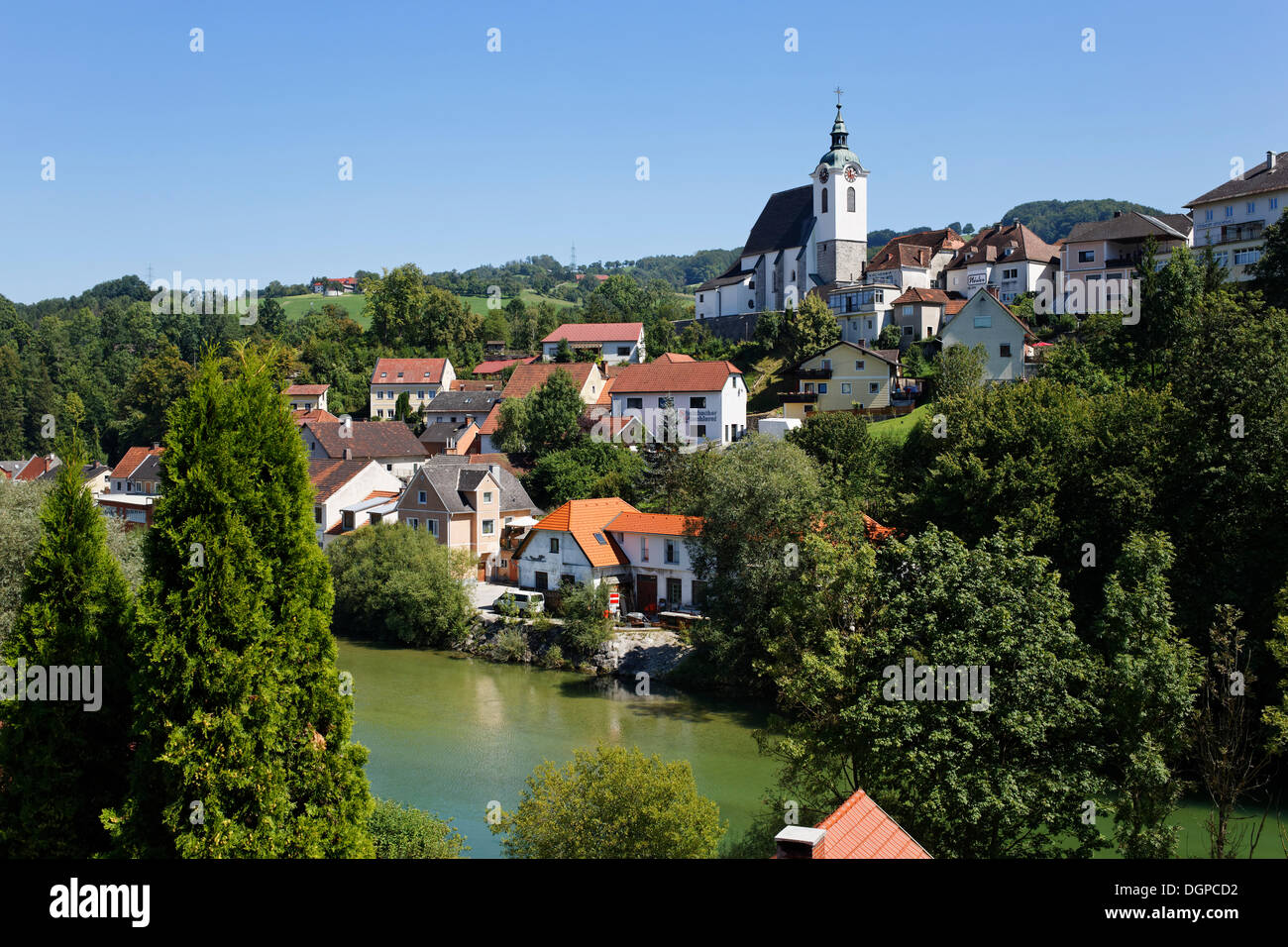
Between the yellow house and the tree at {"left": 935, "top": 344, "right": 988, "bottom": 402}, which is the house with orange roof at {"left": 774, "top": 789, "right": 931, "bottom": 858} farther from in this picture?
the yellow house

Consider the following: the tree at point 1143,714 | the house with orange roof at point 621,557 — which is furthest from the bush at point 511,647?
the tree at point 1143,714

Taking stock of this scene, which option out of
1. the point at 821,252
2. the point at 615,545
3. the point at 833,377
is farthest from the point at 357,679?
the point at 821,252

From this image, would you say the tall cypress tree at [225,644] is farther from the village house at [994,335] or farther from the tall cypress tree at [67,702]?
the village house at [994,335]

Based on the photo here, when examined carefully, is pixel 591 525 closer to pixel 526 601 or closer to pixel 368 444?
A: pixel 526 601

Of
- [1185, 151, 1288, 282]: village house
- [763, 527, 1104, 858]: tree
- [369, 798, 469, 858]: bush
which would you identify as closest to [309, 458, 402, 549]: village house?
[369, 798, 469, 858]: bush

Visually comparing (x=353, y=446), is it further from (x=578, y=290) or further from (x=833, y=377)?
(x=578, y=290)

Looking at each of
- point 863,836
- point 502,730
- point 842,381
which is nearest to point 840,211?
point 842,381
